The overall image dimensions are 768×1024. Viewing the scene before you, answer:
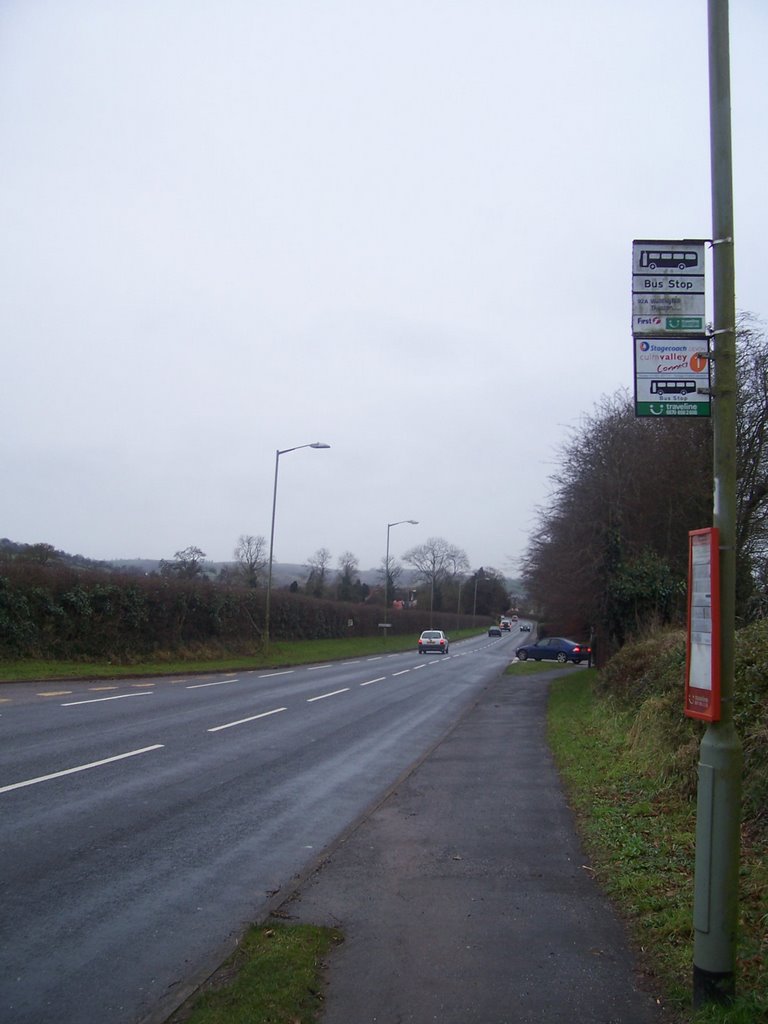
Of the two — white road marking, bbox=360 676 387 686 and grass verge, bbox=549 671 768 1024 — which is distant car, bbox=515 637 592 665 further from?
grass verge, bbox=549 671 768 1024

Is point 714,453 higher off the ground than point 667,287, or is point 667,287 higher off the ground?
point 667,287

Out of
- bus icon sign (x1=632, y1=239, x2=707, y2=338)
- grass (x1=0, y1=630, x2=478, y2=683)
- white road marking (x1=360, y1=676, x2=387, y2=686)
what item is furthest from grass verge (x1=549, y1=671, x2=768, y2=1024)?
grass (x1=0, y1=630, x2=478, y2=683)

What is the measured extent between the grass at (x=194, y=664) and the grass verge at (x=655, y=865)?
58.0 ft

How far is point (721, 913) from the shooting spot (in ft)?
13.4

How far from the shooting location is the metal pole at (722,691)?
161 inches

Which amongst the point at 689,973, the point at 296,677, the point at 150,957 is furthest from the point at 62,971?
the point at 296,677

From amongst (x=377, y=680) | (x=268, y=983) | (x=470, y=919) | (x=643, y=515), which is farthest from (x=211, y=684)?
(x=268, y=983)

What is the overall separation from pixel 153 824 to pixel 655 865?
15.1 ft

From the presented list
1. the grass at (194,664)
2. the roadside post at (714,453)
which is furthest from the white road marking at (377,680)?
the roadside post at (714,453)

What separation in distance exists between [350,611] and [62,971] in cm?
6011

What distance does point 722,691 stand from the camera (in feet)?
13.9

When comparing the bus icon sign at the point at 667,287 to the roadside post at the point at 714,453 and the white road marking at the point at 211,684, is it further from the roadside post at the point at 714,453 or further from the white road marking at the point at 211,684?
the white road marking at the point at 211,684

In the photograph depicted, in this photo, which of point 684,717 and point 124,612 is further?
point 124,612

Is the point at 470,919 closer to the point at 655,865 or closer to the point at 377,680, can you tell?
the point at 655,865
